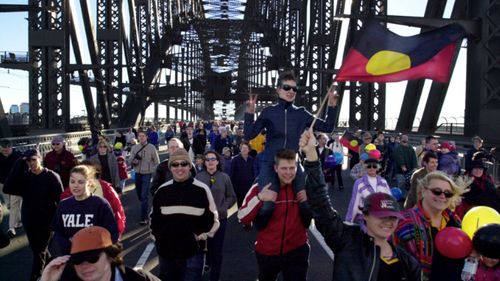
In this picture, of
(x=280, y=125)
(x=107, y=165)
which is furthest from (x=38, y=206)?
(x=280, y=125)

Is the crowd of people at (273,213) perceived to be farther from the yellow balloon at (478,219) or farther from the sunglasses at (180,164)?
the yellow balloon at (478,219)

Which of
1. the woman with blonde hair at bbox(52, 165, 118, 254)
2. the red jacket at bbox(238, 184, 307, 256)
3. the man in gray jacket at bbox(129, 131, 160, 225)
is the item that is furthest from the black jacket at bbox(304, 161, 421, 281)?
the man in gray jacket at bbox(129, 131, 160, 225)

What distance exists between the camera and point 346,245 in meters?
3.07

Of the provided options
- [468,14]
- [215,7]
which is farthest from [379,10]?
[215,7]

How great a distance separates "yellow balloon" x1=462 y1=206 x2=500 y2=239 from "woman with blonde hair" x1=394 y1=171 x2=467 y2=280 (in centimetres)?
19

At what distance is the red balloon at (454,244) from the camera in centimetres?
285

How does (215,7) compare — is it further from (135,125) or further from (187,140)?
(187,140)

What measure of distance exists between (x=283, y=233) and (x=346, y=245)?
1044mm

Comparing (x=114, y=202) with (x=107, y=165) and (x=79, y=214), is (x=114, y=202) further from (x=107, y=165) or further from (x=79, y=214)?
(x=107, y=165)

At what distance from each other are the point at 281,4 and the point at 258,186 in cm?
5103

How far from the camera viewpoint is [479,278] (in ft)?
9.36

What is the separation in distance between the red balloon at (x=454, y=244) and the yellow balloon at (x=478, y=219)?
32 cm

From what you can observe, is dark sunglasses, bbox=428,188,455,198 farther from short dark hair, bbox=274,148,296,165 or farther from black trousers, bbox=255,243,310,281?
black trousers, bbox=255,243,310,281

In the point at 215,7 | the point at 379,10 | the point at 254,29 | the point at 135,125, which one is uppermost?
the point at 215,7
